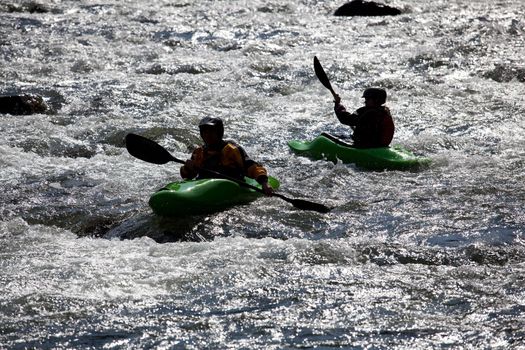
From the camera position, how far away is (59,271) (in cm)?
556

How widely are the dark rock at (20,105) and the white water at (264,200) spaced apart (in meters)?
0.20

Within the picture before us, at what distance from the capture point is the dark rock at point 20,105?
34.8 ft

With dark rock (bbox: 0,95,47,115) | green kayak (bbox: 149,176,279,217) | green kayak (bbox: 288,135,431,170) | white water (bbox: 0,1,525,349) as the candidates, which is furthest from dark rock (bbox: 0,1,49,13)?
green kayak (bbox: 149,176,279,217)

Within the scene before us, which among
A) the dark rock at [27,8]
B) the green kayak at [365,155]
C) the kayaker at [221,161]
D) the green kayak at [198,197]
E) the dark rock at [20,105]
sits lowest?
the dark rock at [27,8]

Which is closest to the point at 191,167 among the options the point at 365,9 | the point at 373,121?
the point at 373,121

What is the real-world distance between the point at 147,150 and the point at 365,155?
225 cm

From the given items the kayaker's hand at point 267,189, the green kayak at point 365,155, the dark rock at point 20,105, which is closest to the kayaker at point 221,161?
the kayaker's hand at point 267,189

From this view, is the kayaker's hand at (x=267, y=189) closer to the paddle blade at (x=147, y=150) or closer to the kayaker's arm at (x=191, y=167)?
the kayaker's arm at (x=191, y=167)

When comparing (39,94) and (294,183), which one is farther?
(39,94)

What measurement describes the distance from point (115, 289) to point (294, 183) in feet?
10.9

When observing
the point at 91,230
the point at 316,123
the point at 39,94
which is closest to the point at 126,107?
the point at 39,94

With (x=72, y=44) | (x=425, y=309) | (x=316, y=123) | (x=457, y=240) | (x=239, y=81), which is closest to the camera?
(x=425, y=309)

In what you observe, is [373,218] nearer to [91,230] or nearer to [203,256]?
[203,256]

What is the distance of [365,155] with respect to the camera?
8656mm
